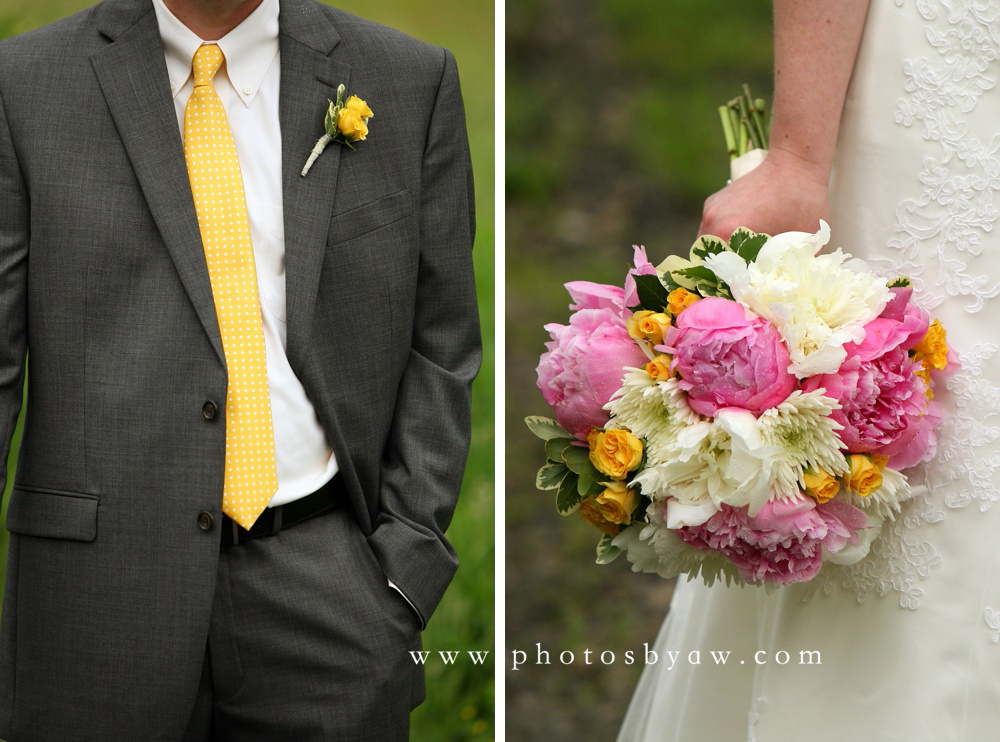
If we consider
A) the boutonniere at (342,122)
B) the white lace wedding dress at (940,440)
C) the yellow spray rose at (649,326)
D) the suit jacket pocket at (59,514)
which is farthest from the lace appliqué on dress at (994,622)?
the suit jacket pocket at (59,514)

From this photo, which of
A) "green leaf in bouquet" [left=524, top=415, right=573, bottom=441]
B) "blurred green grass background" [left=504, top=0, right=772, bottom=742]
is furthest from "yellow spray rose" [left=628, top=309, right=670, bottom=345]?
"blurred green grass background" [left=504, top=0, right=772, bottom=742]

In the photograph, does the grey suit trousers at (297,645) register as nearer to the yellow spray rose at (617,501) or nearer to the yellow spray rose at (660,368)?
the yellow spray rose at (617,501)

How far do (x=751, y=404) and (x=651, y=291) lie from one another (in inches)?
11.5

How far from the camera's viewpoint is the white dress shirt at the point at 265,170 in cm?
215

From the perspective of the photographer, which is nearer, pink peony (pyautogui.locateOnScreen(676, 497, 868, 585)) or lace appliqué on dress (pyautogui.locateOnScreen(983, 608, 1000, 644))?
pink peony (pyautogui.locateOnScreen(676, 497, 868, 585))

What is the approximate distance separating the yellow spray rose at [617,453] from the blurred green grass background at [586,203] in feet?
7.64

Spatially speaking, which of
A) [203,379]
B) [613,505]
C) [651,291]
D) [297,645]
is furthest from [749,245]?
[297,645]

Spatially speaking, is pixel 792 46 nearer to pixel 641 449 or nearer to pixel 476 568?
pixel 641 449

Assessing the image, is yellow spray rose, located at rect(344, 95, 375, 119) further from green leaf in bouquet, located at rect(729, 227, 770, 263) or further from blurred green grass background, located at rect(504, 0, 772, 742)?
blurred green grass background, located at rect(504, 0, 772, 742)

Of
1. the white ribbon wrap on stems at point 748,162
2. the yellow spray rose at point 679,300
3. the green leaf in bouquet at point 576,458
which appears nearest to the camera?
the yellow spray rose at point 679,300

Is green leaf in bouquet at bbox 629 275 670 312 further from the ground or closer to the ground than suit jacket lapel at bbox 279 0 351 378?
closer to the ground

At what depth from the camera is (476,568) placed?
3.94 meters

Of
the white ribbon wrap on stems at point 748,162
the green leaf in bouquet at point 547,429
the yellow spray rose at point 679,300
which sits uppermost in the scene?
the white ribbon wrap on stems at point 748,162

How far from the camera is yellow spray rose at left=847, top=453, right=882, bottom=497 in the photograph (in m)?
2.05
